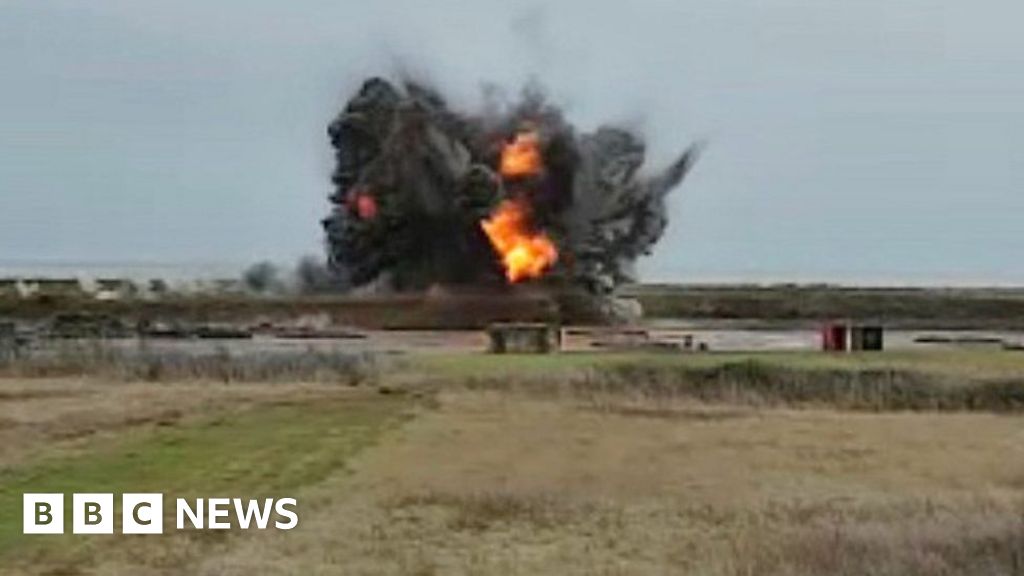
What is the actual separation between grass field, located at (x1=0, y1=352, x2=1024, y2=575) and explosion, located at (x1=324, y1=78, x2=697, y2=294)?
39745 millimetres

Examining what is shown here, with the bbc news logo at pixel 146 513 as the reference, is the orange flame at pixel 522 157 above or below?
above

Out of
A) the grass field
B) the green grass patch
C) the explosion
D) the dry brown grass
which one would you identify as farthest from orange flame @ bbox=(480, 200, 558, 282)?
the green grass patch

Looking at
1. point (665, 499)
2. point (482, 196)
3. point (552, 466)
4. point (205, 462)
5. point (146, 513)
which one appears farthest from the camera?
point (482, 196)

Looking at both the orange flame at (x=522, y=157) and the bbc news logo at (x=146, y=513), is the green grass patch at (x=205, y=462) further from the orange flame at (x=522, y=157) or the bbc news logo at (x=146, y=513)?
the orange flame at (x=522, y=157)

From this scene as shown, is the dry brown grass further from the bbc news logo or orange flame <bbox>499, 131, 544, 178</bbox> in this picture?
orange flame <bbox>499, 131, 544, 178</bbox>

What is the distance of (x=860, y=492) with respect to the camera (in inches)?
1120

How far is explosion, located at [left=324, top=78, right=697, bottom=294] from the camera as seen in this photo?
91.0 m

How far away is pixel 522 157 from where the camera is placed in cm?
9175

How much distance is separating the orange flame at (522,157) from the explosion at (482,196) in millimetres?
75

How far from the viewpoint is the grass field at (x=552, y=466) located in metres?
21.5

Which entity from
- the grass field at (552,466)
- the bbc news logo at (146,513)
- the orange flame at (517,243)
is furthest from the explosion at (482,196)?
the bbc news logo at (146,513)

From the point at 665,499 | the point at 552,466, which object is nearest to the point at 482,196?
the point at 552,466

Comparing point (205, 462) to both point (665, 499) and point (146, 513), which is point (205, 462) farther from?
point (665, 499)

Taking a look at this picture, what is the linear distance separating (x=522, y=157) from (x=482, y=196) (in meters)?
3.57
